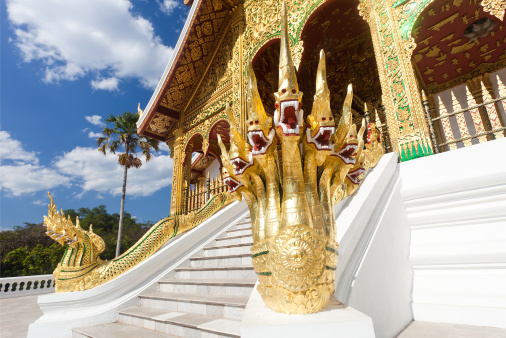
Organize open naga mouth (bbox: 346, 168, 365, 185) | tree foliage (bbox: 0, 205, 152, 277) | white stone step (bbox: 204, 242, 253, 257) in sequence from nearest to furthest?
open naga mouth (bbox: 346, 168, 365, 185) < white stone step (bbox: 204, 242, 253, 257) < tree foliage (bbox: 0, 205, 152, 277)

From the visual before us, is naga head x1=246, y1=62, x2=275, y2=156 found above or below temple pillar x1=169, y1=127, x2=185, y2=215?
below

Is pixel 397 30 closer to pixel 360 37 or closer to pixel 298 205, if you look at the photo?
pixel 360 37

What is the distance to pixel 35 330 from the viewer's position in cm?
261

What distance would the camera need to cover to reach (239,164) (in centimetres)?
111

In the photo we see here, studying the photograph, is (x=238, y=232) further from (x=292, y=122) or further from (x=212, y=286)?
(x=292, y=122)

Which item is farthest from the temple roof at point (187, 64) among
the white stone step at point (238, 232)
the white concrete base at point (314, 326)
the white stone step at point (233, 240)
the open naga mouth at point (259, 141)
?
the white concrete base at point (314, 326)

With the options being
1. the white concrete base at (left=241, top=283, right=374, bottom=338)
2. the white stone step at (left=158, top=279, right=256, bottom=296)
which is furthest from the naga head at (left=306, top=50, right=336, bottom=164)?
the white stone step at (left=158, top=279, right=256, bottom=296)

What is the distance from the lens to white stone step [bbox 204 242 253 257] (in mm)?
2986

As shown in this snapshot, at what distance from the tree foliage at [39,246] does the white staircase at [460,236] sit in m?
10.4

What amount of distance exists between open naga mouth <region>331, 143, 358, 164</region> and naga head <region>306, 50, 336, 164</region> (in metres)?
0.10

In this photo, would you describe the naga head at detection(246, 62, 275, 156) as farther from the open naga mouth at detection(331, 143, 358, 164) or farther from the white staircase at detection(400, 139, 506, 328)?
the white staircase at detection(400, 139, 506, 328)

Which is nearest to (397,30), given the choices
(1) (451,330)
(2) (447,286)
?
(2) (447,286)

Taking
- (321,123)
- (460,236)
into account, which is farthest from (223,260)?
(321,123)

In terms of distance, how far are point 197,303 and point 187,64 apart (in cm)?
609
